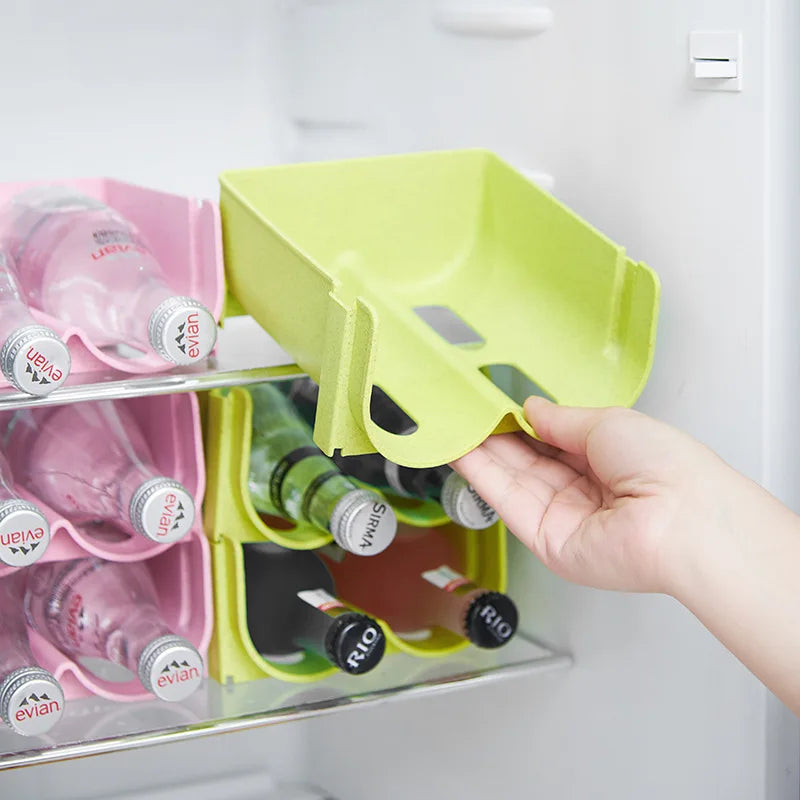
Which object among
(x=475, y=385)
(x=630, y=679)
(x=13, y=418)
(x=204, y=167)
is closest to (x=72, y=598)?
(x=13, y=418)

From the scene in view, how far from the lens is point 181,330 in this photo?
0.97 meters

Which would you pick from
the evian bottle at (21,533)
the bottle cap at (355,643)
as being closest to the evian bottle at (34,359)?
the evian bottle at (21,533)

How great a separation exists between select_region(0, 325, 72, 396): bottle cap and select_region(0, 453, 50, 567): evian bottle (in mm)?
105

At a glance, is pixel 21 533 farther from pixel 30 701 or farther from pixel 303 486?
pixel 303 486

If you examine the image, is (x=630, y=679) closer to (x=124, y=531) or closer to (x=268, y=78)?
(x=124, y=531)

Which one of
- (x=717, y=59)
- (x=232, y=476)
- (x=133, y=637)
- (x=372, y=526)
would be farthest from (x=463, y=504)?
(x=717, y=59)

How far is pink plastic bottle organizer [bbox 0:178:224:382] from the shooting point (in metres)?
1.02

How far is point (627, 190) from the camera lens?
1.10 meters

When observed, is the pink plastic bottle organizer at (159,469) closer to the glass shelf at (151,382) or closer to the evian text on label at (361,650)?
the glass shelf at (151,382)

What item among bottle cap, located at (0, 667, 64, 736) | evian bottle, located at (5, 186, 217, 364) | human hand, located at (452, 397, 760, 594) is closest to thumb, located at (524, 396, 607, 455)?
human hand, located at (452, 397, 760, 594)

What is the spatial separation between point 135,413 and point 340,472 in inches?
8.3

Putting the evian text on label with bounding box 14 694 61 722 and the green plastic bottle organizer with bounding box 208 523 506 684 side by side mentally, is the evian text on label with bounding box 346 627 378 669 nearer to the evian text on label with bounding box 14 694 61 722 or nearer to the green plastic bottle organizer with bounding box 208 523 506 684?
the green plastic bottle organizer with bounding box 208 523 506 684

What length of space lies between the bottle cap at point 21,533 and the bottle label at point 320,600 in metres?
0.26

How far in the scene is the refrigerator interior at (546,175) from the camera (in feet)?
3.22
